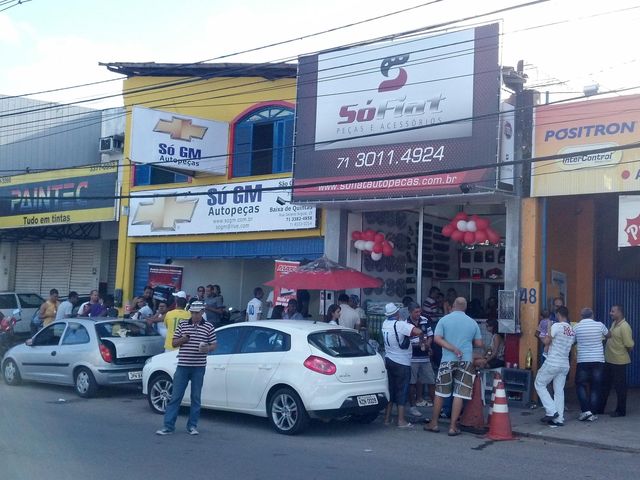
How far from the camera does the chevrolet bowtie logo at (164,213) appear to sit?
Result: 20172 mm

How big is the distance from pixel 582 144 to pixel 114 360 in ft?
28.9

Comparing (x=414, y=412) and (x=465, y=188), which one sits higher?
(x=465, y=188)

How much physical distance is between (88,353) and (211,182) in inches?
273

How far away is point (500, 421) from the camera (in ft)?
34.9

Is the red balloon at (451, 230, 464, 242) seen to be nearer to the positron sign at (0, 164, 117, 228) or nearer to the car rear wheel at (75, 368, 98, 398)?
the car rear wheel at (75, 368, 98, 398)

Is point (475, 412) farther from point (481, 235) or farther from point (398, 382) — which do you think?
point (481, 235)

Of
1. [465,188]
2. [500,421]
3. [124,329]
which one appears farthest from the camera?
[124,329]

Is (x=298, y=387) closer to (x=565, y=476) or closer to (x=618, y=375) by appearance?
(x=565, y=476)

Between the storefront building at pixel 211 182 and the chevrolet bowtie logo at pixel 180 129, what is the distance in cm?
3

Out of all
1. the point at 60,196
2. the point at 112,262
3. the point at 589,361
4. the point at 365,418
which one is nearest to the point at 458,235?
the point at 589,361

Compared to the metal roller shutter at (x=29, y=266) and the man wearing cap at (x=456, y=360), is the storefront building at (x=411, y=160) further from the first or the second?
the metal roller shutter at (x=29, y=266)

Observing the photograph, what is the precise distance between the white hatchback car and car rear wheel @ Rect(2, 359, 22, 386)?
17.1ft

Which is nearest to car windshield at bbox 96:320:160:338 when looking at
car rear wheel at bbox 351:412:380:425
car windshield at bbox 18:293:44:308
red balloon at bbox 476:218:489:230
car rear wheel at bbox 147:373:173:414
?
car rear wheel at bbox 147:373:173:414

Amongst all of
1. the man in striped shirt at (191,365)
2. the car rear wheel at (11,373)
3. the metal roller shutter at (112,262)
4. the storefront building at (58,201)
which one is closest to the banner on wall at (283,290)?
the car rear wheel at (11,373)
